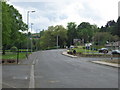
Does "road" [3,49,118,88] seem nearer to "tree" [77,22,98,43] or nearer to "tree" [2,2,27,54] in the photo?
"tree" [2,2,27,54]

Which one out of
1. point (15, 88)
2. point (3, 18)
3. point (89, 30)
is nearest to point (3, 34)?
point (3, 18)

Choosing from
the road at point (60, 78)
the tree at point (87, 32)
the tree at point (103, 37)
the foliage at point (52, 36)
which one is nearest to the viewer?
the road at point (60, 78)

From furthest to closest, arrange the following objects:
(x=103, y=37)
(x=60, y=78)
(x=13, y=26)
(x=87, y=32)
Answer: (x=87, y=32) < (x=103, y=37) < (x=13, y=26) < (x=60, y=78)

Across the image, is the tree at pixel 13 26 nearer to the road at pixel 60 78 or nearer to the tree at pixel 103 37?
the road at pixel 60 78

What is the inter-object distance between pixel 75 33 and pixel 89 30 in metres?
18.4

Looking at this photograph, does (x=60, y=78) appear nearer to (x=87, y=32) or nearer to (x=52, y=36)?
(x=52, y=36)

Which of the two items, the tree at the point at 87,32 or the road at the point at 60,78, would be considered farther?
the tree at the point at 87,32

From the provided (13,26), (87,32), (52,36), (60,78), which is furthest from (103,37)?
(60,78)

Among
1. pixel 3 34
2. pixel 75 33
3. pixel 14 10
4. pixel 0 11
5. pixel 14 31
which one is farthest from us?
pixel 75 33

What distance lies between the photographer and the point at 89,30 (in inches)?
6329

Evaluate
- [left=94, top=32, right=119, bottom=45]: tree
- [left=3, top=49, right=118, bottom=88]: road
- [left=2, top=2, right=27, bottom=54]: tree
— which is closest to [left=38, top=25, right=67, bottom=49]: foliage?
[left=94, top=32, right=119, bottom=45]: tree

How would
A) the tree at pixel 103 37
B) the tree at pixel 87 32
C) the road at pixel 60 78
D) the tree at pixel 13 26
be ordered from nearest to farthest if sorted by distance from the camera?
the road at pixel 60 78
the tree at pixel 13 26
the tree at pixel 103 37
the tree at pixel 87 32

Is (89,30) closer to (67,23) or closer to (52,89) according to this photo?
(67,23)

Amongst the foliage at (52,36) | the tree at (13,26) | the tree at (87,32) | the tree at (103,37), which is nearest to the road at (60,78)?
the tree at (13,26)
